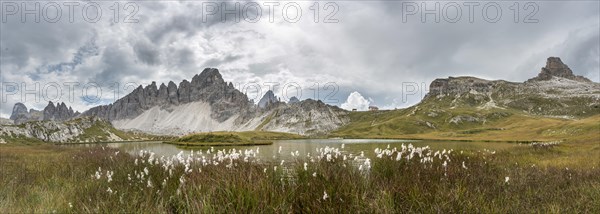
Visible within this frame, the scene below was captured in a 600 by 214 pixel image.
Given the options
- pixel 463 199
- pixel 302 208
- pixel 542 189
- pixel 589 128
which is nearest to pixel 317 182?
pixel 302 208

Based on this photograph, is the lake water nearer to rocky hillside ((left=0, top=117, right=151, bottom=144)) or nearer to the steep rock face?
rocky hillside ((left=0, top=117, right=151, bottom=144))

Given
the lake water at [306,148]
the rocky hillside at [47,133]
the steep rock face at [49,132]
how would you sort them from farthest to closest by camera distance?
the steep rock face at [49,132]
the rocky hillside at [47,133]
the lake water at [306,148]

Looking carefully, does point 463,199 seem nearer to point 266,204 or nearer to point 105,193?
point 266,204

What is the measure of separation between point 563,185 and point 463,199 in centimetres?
624

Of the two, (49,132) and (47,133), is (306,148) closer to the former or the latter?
(47,133)

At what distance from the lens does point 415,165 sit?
12.0 m

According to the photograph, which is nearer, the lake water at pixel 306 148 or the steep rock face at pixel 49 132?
the lake water at pixel 306 148

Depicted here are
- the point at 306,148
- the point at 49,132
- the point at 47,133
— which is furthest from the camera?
the point at 49,132

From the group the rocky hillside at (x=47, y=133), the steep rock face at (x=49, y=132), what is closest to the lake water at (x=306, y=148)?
the rocky hillside at (x=47, y=133)

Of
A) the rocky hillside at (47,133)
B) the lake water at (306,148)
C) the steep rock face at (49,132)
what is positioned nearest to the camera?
the lake water at (306,148)

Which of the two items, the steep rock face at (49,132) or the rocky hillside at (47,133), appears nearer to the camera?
the rocky hillside at (47,133)

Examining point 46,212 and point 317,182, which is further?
point 317,182

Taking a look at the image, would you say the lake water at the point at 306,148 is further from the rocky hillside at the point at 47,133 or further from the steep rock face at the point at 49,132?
the steep rock face at the point at 49,132

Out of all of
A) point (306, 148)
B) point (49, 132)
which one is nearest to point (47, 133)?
point (49, 132)
